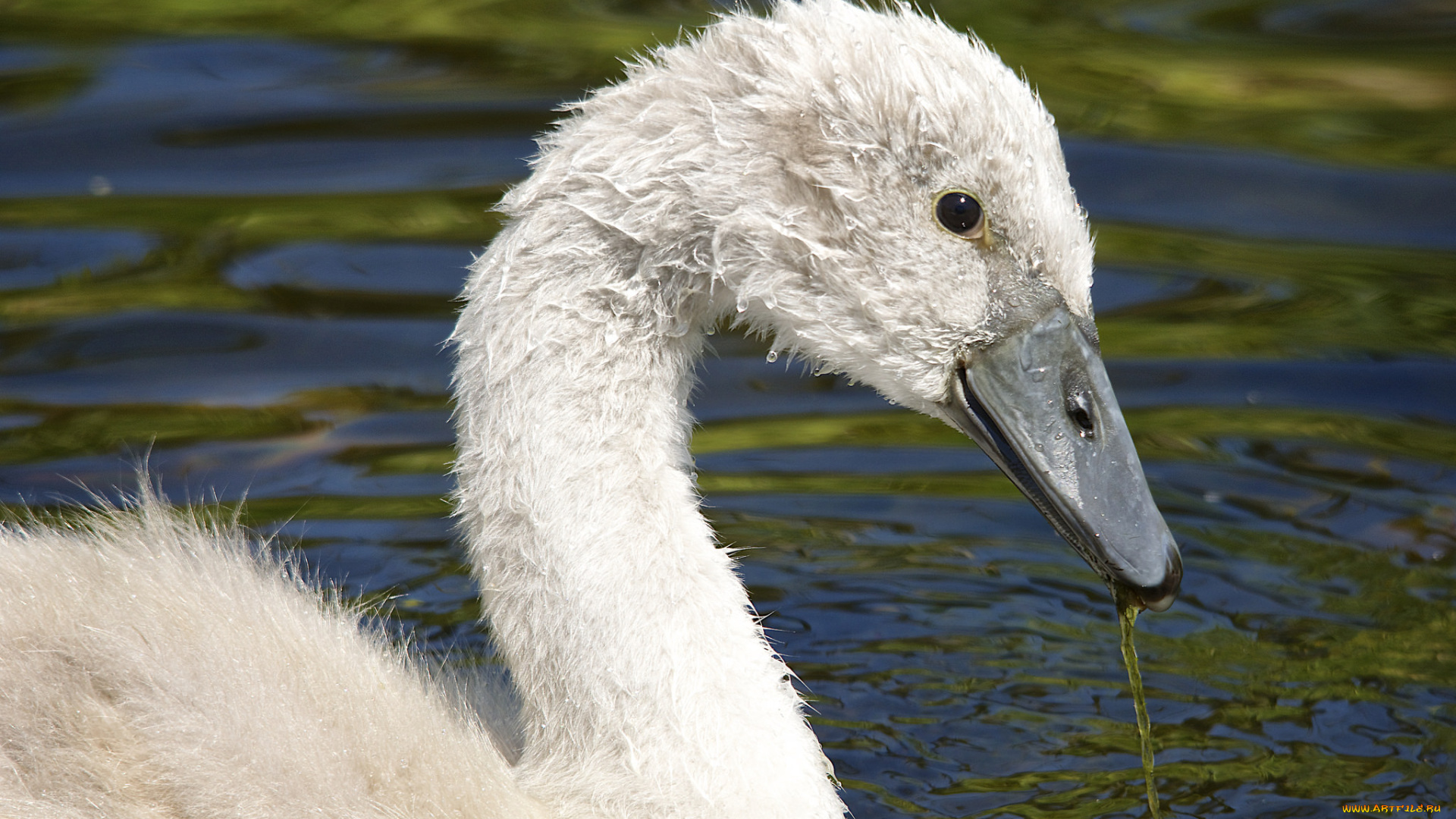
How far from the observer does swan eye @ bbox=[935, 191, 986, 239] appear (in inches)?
144

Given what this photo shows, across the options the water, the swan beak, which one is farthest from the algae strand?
the water

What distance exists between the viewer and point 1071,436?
373 cm

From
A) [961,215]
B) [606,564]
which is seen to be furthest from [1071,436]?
[606,564]

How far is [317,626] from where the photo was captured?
388 centimetres

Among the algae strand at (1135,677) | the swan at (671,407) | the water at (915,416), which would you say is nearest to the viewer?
the swan at (671,407)

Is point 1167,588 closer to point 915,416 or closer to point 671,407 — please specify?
point 671,407

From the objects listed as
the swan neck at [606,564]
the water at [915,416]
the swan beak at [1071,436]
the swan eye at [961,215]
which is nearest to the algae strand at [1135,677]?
the swan beak at [1071,436]

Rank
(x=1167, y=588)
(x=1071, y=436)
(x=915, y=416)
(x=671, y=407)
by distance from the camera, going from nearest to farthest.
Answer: (x=1167, y=588), (x=1071, y=436), (x=671, y=407), (x=915, y=416)

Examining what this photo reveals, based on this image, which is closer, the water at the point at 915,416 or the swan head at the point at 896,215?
the swan head at the point at 896,215

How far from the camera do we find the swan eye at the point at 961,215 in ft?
12.0

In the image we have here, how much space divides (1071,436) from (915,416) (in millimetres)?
2774

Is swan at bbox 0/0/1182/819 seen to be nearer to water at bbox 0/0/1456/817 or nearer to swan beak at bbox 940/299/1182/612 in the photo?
swan beak at bbox 940/299/1182/612

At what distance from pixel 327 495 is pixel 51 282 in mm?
1859

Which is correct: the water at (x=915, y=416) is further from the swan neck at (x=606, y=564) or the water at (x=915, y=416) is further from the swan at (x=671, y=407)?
the swan at (x=671, y=407)
